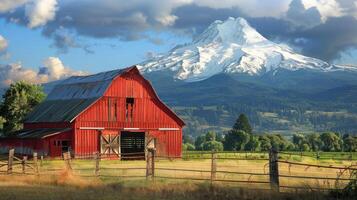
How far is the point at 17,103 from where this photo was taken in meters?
74.1

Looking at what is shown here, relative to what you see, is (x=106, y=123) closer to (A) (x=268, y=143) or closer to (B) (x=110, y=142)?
(B) (x=110, y=142)

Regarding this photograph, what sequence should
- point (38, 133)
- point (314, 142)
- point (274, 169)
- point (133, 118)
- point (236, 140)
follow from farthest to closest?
point (314, 142), point (236, 140), point (133, 118), point (38, 133), point (274, 169)

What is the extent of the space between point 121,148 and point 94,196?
39.7m

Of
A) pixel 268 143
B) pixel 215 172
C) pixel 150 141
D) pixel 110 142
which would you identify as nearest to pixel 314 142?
pixel 268 143

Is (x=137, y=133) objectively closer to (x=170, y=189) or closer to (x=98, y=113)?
(x=98, y=113)

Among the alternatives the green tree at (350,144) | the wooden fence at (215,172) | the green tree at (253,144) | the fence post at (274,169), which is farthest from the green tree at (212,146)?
the fence post at (274,169)

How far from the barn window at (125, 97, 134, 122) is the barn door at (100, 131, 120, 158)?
1.93 m

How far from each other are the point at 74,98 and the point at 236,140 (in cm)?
5135

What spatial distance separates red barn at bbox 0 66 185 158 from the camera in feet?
191

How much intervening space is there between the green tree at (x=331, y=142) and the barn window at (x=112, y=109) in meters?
54.1

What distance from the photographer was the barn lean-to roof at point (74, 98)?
199 feet

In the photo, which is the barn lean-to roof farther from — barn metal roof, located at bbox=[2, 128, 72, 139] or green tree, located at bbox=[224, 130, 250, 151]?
green tree, located at bbox=[224, 130, 250, 151]

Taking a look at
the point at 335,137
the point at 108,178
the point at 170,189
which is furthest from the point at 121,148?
the point at 335,137

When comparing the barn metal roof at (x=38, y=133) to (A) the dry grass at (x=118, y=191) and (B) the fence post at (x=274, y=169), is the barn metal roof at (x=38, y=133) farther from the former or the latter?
(B) the fence post at (x=274, y=169)
